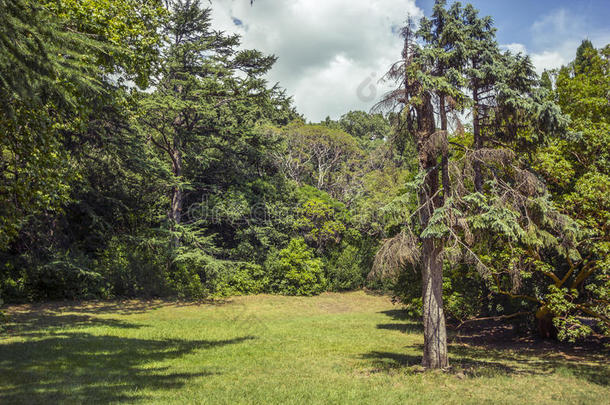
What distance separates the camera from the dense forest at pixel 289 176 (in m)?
9.15

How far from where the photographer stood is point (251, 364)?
10.5 m

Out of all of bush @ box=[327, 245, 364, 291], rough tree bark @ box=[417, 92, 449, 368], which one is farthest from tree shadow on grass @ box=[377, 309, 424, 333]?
rough tree bark @ box=[417, 92, 449, 368]

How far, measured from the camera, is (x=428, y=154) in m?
10.7

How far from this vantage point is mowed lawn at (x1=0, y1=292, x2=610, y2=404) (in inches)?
299

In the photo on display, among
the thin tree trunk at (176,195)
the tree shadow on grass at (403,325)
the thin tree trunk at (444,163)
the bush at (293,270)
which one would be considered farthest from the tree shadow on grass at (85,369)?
the bush at (293,270)

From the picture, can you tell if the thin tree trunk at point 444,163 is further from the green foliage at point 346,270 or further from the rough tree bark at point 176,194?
the green foliage at point 346,270

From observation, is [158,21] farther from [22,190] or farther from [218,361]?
[218,361]

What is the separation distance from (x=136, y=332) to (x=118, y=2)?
1054 cm

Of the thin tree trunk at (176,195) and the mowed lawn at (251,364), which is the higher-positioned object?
the thin tree trunk at (176,195)

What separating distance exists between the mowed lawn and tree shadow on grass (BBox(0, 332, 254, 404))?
0.02m

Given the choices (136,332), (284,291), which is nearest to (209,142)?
(284,291)

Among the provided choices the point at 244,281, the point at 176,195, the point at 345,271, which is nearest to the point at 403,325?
the point at 345,271

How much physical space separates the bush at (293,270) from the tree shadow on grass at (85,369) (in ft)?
47.3

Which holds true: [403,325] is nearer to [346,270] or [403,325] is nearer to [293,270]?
[293,270]
